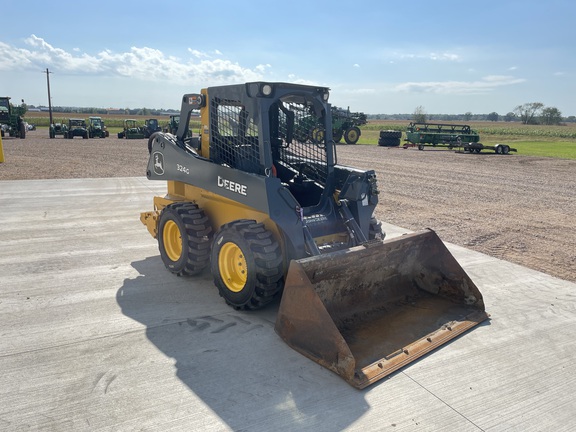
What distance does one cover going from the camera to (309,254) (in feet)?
14.3

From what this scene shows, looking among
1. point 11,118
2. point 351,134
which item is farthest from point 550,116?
point 11,118

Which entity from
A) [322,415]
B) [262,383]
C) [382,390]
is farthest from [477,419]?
[262,383]

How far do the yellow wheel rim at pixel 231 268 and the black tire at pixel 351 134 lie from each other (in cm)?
2812

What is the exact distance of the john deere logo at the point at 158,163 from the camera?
18.8ft

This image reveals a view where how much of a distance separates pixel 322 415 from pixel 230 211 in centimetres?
268

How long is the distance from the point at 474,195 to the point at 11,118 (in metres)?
31.7

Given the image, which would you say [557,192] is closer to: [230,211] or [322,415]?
[230,211]

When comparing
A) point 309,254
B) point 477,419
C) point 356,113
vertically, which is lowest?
point 477,419

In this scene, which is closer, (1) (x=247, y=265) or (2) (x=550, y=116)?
(1) (x=247, y=265)

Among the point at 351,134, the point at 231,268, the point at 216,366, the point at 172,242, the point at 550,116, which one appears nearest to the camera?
the point at 216,366

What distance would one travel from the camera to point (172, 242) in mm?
5672

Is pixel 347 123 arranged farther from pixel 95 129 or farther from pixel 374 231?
pixel 374 231

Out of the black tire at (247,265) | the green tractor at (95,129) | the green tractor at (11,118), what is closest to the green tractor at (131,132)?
the green tractor at (95,129)

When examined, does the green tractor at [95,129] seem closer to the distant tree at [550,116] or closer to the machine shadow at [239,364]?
the machine shadow at [239,364]
